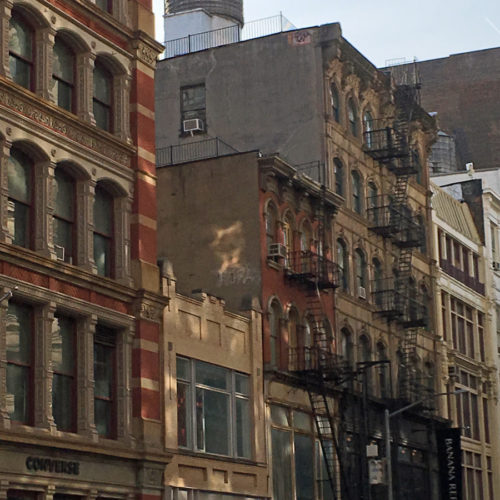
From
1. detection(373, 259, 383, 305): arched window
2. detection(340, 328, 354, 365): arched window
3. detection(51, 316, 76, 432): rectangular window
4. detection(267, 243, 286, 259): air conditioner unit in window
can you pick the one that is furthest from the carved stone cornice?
detection(373, 259, 383, 305): arched window

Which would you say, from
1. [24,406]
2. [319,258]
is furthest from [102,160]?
[319,258]

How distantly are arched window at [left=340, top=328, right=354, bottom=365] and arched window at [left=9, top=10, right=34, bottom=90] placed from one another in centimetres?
2093

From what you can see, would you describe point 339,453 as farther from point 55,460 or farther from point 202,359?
point 55,460

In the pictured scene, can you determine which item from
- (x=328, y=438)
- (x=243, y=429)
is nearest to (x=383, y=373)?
(x=328, y=438)

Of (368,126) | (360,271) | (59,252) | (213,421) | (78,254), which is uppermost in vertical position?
(368,126)

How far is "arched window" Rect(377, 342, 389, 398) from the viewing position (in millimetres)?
54188

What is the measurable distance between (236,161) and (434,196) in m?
21.8

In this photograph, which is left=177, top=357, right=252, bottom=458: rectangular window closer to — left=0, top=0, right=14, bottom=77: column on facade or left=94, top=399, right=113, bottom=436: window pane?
left=94, top=399, right=113, bottom=436: window pane

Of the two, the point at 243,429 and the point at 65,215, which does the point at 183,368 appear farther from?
the point at 65,215

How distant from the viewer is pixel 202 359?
4019 cm

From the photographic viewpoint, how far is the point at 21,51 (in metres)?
33.5

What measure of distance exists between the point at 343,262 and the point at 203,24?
46.2ft

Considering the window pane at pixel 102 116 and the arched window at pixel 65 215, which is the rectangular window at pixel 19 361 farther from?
the window pane at pixel 102 116

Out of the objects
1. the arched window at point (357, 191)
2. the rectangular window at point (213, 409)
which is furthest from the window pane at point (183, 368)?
the arched window at point (357, 191)
